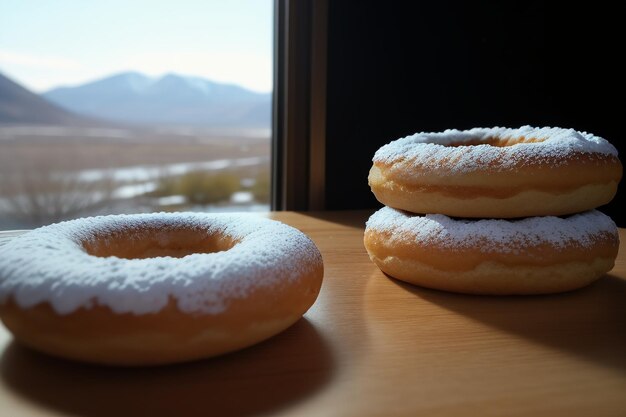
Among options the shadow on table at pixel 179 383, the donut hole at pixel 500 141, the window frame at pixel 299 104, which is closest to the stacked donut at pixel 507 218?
the donut hole at pixel 500 141

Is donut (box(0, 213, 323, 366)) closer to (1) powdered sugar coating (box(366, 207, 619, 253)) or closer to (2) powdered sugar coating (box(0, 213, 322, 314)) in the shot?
(2) powdered sugar coating (box(0, 213, 322, 314))

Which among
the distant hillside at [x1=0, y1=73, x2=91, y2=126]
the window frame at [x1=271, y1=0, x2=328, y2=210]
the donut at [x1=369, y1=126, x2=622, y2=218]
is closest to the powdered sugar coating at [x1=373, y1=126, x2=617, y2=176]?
the donut at [x1=369, y1=126, x2=622, y2=218]

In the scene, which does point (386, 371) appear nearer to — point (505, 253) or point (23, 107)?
point (505, 253)

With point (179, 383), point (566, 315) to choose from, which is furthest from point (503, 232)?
point (179, 383)

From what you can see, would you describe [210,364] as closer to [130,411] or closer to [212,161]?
[130,411]

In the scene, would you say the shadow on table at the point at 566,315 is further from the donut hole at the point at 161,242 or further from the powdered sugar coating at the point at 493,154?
the donut hole at the point at 161,242

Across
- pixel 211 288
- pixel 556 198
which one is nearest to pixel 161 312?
pixel 211 288

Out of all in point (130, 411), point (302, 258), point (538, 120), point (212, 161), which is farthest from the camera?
point (538, 120)
